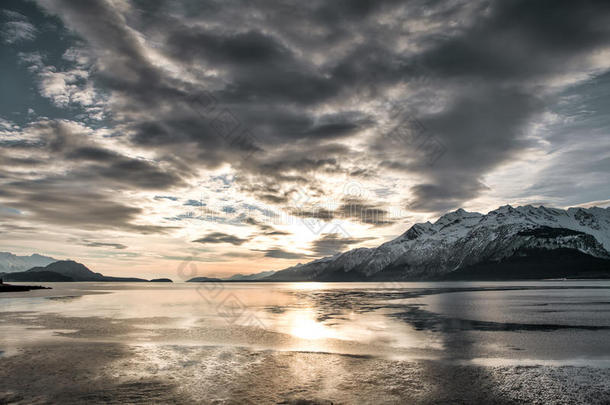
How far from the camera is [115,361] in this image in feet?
83.7

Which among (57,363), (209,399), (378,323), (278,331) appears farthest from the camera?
(378,323)

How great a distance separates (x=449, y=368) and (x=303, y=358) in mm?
9634

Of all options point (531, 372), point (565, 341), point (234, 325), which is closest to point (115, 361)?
point (234, 325)

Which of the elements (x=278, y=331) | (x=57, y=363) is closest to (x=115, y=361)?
(x=57, y=363)

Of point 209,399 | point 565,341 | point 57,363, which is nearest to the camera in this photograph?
point 209,399

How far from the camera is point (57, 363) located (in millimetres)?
24453

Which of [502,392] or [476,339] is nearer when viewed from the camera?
[502,392]

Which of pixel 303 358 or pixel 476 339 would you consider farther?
pixel 476 339

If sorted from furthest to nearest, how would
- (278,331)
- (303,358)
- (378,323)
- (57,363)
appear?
(378,323)
(278,331)
(303,358)
(57,363)

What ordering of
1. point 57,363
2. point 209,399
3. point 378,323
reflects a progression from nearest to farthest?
point 209,399 → point 57,363 → point 378,323

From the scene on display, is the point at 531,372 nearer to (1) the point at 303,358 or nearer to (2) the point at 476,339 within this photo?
(2) the point at 476,339

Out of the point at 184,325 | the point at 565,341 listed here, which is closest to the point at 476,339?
the point at 565,341

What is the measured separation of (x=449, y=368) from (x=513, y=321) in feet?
92.9

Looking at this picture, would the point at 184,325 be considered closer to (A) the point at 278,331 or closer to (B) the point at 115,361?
(A) the point at 278,331
